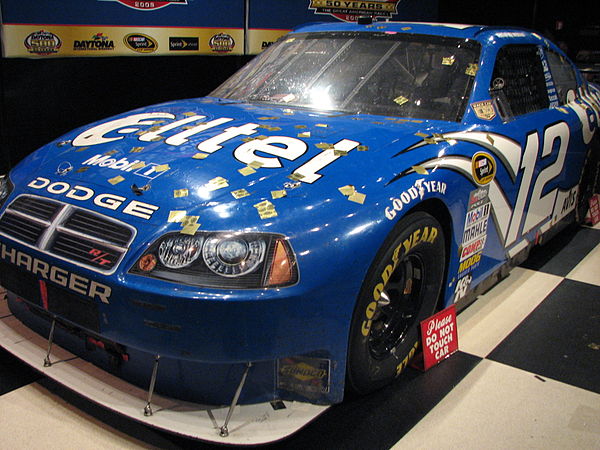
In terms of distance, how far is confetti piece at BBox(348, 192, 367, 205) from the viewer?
1.86 m

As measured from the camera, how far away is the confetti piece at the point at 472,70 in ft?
8.64

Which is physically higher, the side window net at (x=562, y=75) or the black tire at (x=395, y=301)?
the side window net at (x=562, y=75)

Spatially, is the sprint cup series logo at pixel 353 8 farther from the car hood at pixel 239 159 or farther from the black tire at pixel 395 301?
the black tire at pixel 395 301

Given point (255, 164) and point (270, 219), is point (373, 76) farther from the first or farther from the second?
point (270, 219)

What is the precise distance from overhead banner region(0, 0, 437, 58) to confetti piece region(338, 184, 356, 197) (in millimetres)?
3446

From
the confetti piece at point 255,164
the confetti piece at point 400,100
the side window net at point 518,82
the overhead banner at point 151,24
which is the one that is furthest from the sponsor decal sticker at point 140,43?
the confetti piece at point 255,164

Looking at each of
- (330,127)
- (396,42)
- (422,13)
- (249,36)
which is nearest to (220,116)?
(330,127)

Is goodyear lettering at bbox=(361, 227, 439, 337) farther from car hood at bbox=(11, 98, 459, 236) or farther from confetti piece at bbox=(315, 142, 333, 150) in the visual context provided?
confetti piece at bbox=(315, 142, 333, 150)

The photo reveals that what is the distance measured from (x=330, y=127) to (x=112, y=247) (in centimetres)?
98

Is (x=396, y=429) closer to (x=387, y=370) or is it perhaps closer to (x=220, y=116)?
Answer: (x=387, y=370)

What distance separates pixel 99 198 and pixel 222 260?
1.67 ft

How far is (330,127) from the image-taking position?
233 cm

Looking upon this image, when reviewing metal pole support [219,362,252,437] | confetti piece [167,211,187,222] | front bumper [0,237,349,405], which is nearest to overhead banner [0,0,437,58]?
front bumper [0,237,349,405]

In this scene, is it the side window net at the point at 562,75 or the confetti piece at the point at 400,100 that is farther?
the side window net at the point at 562,75
